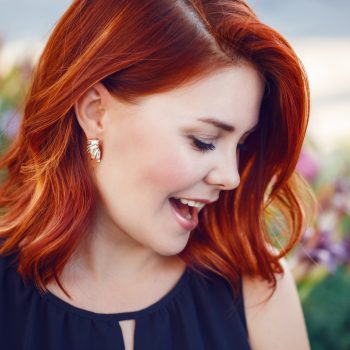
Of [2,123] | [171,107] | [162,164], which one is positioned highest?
[2,123]

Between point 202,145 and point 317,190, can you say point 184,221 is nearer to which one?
point 202,145

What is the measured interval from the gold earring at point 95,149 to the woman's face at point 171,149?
1 centimetres

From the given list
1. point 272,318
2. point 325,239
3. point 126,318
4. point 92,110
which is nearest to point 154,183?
point 92,110

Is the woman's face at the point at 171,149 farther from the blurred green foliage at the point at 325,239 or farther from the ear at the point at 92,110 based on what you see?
the blurred green foliage at the point at 325,239

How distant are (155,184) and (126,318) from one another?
372 mm

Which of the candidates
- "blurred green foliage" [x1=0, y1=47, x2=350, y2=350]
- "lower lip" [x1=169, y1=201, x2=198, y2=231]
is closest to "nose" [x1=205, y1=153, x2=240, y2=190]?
"lower lip" [x1=169, y1=201, x2=198, y2=231]

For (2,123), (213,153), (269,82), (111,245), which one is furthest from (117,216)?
(2,123)

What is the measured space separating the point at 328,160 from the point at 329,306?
0.49 m

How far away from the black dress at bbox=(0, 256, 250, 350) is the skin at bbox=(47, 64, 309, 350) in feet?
0.10

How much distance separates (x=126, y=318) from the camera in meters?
1.66

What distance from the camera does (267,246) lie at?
1.82 metres

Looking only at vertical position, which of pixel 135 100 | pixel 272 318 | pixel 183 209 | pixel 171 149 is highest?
pixel 135 100

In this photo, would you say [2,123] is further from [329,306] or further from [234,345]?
[329,306]

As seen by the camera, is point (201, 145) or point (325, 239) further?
point (325, 239)
